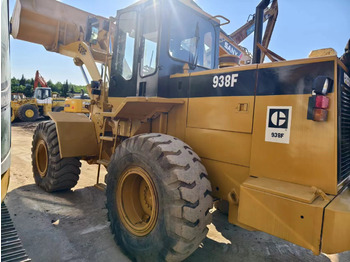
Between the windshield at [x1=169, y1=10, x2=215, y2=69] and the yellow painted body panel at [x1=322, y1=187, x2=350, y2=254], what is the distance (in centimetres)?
269

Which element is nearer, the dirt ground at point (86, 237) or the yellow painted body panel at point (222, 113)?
the yellow painted body panel at point (222, 113)

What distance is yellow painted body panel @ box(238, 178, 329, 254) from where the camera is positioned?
199 centimetres

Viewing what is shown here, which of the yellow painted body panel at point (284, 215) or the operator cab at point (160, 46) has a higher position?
the operator cab at point (160, 46)

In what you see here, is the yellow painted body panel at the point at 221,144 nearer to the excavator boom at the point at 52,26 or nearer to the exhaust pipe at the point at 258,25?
the exhaust pipe at the point at 258,25

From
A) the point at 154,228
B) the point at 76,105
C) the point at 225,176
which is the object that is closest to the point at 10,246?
the point at 154,228

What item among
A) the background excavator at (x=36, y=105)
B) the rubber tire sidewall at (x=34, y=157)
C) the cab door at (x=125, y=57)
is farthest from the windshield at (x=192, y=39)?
the background excavator at (x=36, y=105)

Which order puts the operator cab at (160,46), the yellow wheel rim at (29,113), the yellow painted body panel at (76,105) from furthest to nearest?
the yellow wheel rim at (29,113), the yellow painted body panel at (76,105), the operator cab at (160,46)

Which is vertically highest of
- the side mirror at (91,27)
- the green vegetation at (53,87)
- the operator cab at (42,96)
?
the green vegetation at (53,87)

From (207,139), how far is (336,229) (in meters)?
1.53

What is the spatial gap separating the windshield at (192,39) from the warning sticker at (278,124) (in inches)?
70.2

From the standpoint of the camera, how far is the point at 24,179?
5777mm

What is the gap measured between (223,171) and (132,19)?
2.65m

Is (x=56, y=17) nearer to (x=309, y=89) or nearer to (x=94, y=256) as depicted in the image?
(x=94, y=256)

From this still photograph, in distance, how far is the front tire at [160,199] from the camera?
2406 mm
